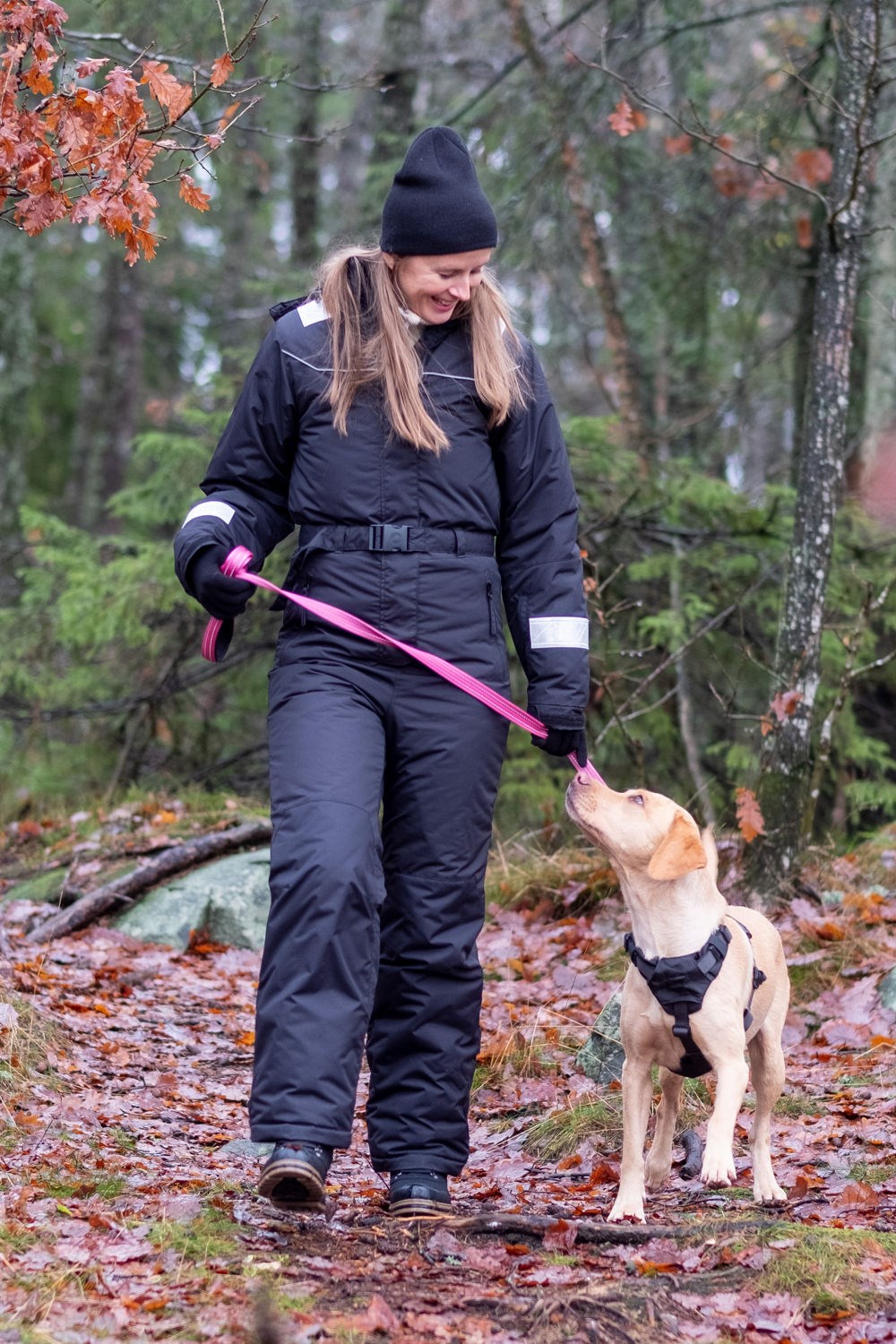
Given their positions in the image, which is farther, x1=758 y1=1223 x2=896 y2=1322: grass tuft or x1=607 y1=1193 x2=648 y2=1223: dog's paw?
x1=607 y1=1193 x2=648 y2=1223: dog's paw

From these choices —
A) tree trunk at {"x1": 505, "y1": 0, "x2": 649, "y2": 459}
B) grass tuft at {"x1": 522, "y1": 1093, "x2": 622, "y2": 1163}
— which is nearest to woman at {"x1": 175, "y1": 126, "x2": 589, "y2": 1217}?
grass tuft at {"x1": 522, "y1": 1093, "x2": 622, "y2": 1163}

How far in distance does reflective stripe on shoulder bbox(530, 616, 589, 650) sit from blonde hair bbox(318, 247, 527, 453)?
1.87ft

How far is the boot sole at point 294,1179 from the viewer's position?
315 cm

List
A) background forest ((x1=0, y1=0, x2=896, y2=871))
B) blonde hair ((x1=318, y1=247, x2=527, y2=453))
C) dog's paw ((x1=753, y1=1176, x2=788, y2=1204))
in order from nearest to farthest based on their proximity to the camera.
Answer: blonde hair ((x1=318, y1=247, x2=527, y2=453)) → dog's paw ((x1=753, y1=1176, x2=788, y2=1204)) → background forest ((x1=0, y1=0, x2=896, y2=871))

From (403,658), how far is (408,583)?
0.20 meters

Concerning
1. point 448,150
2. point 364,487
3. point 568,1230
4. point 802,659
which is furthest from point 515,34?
point 568,1230

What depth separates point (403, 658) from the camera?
3.71m

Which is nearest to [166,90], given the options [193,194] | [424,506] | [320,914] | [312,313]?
[193,194]

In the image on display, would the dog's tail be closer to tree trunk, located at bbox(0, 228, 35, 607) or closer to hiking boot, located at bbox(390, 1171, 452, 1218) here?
hiking boot, located at bbox(390, 1171, 452, 1218)

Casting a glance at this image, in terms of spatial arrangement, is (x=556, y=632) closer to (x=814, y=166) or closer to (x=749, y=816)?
(x=749, y=816)

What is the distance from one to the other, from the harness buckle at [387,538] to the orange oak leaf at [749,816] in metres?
3.37

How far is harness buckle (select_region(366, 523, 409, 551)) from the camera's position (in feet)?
12.0

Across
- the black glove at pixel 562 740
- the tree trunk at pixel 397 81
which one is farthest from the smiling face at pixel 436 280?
the tree trunk at pixel 397 81

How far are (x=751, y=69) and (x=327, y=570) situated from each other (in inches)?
379
